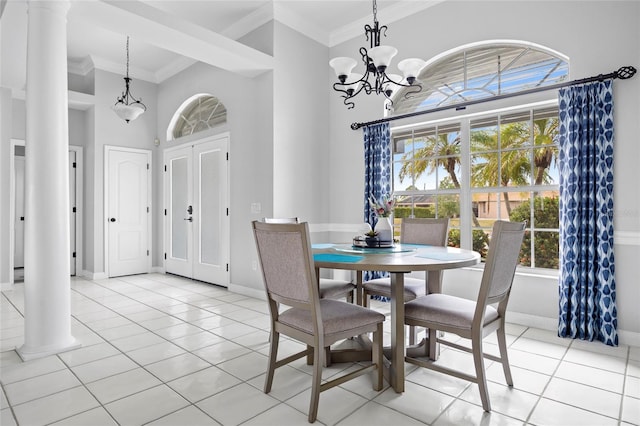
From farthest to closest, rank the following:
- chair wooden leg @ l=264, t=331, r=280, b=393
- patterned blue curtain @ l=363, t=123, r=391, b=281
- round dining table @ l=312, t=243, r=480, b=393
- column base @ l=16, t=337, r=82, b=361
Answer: patterned blue curtain @ l=363, t=123, r=391, b=281, column base @ l=16, t=337, r=82, b=361, chair wooden leg @ l=264, t=331, r=280, b=393, round dining table @ l=312, t=243, r=480, b=393

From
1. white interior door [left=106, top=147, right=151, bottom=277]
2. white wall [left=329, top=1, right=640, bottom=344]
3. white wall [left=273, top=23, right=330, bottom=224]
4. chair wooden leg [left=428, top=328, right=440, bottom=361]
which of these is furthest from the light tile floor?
white interior door [left=106, top=147, right=151, bottom=277]

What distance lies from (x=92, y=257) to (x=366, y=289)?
4.86 meters

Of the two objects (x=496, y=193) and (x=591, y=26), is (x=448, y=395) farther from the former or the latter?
(x=591, y=26)

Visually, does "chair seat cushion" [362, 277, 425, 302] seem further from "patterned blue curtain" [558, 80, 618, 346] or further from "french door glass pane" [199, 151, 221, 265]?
"french door glass pane" [199, 151, 221, 265]

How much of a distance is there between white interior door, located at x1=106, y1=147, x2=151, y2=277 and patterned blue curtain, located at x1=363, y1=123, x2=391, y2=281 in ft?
13.1

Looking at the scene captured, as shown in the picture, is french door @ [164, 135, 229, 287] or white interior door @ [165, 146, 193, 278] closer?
french door @ [164, 135, 229, 287]

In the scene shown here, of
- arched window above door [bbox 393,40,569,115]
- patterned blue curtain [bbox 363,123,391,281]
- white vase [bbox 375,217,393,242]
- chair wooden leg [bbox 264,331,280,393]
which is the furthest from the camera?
patterned blue curtain [bbox 363,123,391,281]

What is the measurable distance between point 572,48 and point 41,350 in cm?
487

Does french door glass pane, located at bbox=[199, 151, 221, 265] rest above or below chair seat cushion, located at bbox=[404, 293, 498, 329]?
above

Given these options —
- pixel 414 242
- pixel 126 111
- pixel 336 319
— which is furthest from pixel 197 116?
pixel 336 319

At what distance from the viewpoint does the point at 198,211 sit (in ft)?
18.2

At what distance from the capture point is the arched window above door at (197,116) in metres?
5.32

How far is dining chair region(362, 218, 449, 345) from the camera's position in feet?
9.07

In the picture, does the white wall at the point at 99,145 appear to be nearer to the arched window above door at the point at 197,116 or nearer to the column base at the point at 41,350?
the arched window above door at the point at 197,116
